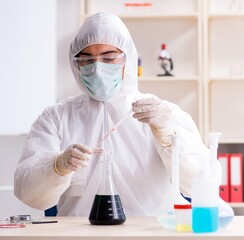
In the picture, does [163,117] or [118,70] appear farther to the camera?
[118,70]

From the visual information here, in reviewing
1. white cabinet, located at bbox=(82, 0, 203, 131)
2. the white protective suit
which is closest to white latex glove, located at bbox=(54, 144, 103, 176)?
the white protective suit

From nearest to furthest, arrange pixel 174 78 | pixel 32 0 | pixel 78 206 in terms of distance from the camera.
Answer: pixel 78 206 < pixel 32 0 < pixel 174 78

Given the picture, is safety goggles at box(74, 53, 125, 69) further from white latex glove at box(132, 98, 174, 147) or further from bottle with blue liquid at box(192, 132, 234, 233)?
bottle with blue liquid at box(192, 132, 234, 233)

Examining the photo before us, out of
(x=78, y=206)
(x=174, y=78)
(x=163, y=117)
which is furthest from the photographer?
(x=174, y=78)

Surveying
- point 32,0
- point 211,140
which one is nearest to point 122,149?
point 211,140

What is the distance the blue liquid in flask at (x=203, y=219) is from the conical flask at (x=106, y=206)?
29 cm

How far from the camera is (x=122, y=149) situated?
2.47 metres

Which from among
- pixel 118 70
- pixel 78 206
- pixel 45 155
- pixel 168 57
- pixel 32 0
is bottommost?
pixel 78 206

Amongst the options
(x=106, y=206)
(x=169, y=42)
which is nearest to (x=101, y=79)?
(x=106, y=206)

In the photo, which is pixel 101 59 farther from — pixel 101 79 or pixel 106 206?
pixel 106 206

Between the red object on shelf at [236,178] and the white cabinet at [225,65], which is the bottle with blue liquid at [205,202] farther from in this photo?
the white cabinet at [225,65]

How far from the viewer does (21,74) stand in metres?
3.84

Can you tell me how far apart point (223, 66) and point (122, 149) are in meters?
2.10

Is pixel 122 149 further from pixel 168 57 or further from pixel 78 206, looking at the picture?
pixel 168 57
